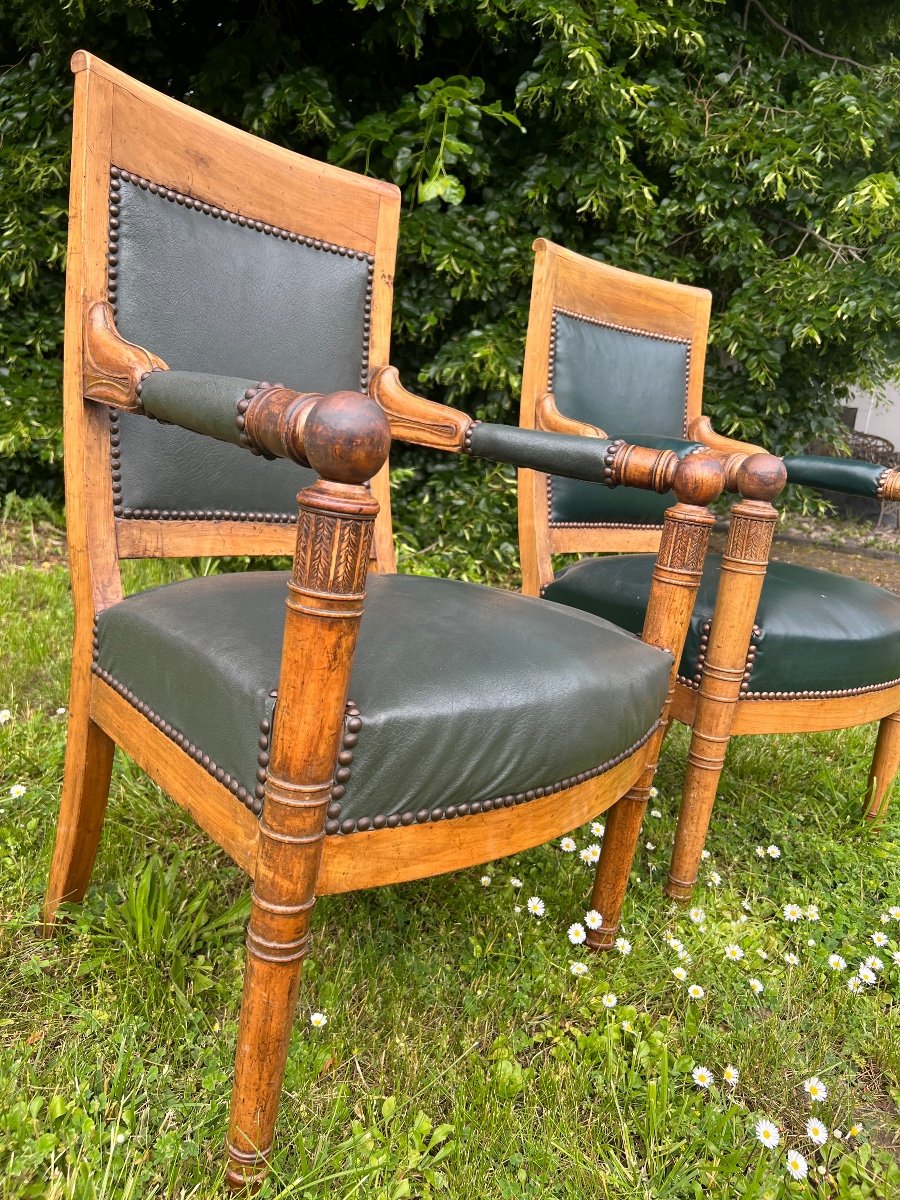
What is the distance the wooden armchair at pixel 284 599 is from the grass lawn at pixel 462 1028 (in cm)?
13

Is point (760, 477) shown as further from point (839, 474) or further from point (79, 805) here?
point (79, 805)

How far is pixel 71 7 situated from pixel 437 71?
4.76 feet

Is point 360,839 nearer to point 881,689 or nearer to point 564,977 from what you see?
point 564,977

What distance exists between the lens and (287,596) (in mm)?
904

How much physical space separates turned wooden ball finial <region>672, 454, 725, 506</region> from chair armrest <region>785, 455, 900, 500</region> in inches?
30.8

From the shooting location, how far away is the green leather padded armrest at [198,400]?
80 centimetres

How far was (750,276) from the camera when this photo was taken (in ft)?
12.0

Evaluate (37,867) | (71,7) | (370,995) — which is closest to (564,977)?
(370,995)

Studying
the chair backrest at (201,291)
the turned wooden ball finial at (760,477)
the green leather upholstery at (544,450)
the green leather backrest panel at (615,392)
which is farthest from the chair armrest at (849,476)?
the chair backrest at (201,291)

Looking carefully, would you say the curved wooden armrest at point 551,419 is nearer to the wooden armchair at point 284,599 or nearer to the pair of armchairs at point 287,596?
the pair of armchairs at point 287,596

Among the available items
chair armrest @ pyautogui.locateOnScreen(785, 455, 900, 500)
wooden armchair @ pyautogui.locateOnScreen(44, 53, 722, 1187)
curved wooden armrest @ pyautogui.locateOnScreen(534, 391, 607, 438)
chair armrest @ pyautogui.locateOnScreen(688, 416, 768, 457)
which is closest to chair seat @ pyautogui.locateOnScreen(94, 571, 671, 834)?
wooden armchair @ pyautogui.locateOnScreen(44, 53, 722, 1187)

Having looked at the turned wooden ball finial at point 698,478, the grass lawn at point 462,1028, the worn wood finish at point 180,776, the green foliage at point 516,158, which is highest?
the green foliage at point 516,158

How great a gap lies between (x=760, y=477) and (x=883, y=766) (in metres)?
0.98

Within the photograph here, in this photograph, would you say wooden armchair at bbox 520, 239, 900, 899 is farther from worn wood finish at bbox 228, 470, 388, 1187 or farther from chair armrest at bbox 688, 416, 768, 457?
worn wood finish at bbox 228, 470, 388, 1187
